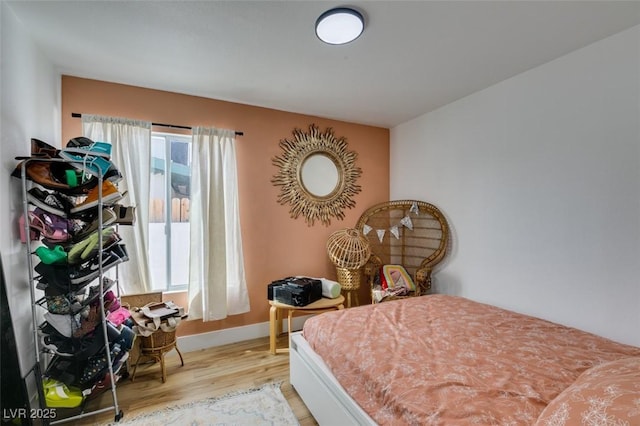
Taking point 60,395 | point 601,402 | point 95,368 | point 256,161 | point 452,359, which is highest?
point 256,161

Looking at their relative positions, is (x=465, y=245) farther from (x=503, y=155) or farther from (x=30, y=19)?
(x=30, y=19)

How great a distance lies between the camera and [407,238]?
3.52 meters

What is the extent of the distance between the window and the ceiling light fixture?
172 cm

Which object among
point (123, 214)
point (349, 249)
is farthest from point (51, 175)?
point (349, 249)

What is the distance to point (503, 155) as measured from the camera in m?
2.58

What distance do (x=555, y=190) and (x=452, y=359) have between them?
1.58 metres

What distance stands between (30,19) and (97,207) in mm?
1137

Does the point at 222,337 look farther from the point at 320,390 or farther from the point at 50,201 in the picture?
the point at 50,201

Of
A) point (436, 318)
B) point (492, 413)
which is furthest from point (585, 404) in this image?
point (436, 318)

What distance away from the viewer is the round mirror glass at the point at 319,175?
3.39 metres

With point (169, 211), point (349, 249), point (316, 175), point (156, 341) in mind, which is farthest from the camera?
point (316, 175)

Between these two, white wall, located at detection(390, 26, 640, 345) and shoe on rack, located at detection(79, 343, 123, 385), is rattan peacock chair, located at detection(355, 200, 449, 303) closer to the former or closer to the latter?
white wall, located at detection(390, 26, 640, 345)

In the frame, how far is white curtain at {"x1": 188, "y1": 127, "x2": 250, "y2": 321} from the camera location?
9.11ft

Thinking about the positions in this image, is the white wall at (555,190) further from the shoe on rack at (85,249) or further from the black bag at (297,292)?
the shoe on rack at (85,249)
